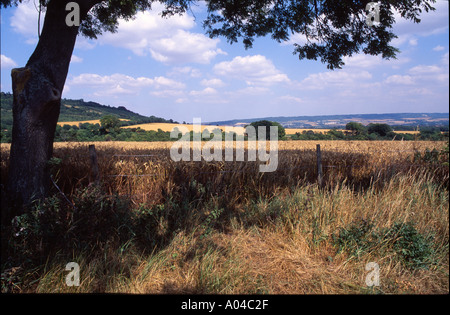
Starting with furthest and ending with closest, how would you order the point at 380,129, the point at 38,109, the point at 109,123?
the point at 380,129, the point at 109,123, the point at 38,109

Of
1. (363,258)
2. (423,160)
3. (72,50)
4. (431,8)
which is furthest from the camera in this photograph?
(423,160)

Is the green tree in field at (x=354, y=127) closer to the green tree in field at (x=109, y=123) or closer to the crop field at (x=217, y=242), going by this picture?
the green tree in field at (x=109, y=123)

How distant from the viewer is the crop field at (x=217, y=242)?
2893 mm

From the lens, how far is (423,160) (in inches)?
256

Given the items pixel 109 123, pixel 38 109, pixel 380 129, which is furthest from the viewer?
pixel 380 129

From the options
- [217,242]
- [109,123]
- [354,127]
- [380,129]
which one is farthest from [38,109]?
[380,129]

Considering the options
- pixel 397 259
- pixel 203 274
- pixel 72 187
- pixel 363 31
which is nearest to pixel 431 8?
pixel 363 31

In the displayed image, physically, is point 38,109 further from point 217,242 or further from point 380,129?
point 380,129

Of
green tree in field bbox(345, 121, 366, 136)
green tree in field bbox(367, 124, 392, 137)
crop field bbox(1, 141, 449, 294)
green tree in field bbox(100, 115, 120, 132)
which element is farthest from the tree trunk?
green tree in field bbox(367, 124, 392, 137)

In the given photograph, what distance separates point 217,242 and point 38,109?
3.46 m

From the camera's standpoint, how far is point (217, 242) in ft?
12.8

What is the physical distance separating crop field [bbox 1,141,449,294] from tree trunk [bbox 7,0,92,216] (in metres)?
0.31

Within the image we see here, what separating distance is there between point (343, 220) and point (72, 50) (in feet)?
17.7

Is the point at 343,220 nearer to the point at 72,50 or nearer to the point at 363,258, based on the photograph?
the point at 363,258
